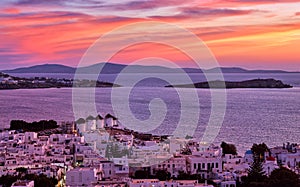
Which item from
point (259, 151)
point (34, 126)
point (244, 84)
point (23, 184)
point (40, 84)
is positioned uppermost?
point (40, 84)

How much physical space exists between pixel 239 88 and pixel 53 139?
1820 inches

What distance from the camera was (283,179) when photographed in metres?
8.23

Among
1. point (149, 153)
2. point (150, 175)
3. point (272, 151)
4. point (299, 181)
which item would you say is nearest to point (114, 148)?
point (149, 153)

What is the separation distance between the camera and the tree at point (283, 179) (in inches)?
317

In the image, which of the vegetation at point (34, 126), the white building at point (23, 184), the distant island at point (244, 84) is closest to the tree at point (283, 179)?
the white building at point (23, 184)

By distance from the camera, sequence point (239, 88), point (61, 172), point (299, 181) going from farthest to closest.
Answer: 1. point (239, 88)
2. point (61, 172)
3. point (299, 181)

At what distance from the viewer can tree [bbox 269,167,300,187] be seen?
26.4ft

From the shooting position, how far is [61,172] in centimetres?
925

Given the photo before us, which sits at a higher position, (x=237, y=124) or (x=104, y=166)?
(x=237, y=124)

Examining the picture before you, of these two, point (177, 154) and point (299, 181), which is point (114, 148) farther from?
point (299, 181)

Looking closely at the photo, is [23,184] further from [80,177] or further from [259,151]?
[259,151]

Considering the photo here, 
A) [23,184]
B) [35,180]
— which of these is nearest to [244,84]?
[35,180]

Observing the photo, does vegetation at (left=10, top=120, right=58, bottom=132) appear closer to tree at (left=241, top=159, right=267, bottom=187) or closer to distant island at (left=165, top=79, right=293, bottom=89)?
tree at (left=241, top=159, right=267, bottom=187)

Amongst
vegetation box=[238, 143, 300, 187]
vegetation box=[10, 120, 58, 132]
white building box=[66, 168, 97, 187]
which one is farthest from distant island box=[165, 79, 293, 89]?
white building box=[66, 168, 97, 187]
